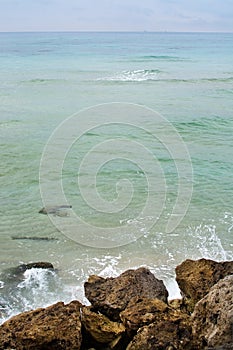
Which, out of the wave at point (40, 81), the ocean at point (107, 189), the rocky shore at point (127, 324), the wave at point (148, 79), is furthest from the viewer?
the wave at point (148, 79)

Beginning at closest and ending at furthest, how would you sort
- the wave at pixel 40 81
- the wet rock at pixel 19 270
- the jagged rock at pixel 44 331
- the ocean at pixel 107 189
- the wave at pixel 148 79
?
1. the jagged rock at pixel 44 331
2. the wet rock at pixel 19 270
3. the ocean at pixel 107 189
4. the wave at pixel 40 81
5. the wave at pixel 148 79

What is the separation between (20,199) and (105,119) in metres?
10.8

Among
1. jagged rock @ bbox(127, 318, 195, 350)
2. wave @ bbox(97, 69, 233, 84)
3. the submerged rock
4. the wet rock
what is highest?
wave @ bbox(97, 69, 233, 84)

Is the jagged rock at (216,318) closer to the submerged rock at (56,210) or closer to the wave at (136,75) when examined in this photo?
the submerged rock at (56,210)

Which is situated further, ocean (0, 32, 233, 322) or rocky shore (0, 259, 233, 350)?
ocean (0, 32, 233, 322)

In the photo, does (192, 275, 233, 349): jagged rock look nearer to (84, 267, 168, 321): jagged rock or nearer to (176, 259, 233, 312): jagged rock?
(176, 259, 233, 312): jagged rock

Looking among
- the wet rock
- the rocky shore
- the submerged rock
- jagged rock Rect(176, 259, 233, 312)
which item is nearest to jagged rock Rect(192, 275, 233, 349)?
the rocky shore

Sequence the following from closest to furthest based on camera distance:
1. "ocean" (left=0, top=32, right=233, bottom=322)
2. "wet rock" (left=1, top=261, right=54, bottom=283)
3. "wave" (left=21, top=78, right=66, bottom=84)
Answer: "wet rock" (left=1, top=261, right=54, bottom=283)
"ocean" (left=0, top=32, right=233, bottom=322)
"wave" (left=21, top=78, right=66, bottom=84)

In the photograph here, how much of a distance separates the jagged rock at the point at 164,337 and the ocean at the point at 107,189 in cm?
263

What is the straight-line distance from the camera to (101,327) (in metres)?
5.82

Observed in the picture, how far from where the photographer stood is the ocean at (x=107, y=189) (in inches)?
366

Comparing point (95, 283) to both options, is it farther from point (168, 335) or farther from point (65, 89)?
point (65, 89)

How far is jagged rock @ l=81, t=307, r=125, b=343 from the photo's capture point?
18.9ft

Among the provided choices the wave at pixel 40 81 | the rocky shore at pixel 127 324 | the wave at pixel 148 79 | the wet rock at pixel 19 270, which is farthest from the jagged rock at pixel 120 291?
the wave at pixel 148 79
